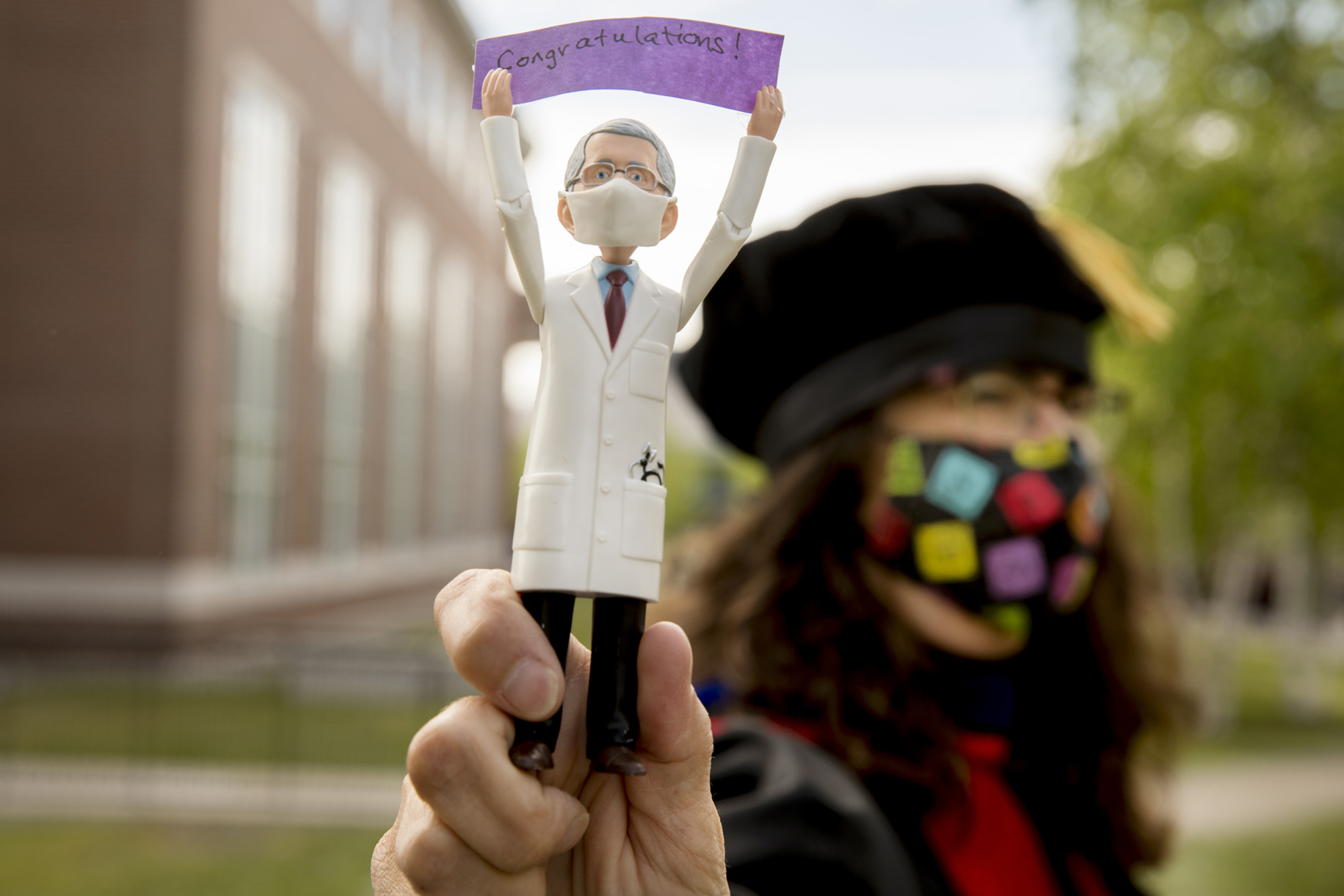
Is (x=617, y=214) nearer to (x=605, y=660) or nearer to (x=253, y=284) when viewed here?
(x=605, y=660)

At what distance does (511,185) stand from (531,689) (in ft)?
1.47

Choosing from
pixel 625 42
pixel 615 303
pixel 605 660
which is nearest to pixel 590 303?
pixel 615 303

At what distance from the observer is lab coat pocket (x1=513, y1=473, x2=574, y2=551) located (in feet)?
2.86

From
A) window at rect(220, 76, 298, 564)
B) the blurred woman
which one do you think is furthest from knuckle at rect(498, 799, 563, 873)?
window at rect(220, 76, 298, 564)

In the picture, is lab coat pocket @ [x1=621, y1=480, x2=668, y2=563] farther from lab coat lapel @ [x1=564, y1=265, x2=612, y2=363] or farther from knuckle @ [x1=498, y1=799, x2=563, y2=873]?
knuckle @ [x1=498, y1=799, x2=563, y2=873]

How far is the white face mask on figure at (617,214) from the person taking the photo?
0.91m

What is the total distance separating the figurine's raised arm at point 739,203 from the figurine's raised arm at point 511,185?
0.48 feet

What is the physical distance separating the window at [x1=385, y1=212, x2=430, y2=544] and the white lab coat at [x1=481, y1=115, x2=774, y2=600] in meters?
4.30

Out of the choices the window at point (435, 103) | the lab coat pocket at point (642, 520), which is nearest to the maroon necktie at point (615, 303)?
the lab coat pocket at point (642, 520)

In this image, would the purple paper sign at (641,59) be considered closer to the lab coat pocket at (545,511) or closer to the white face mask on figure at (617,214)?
the white face mask on figure at (617,214)

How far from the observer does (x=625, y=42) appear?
2.74ft

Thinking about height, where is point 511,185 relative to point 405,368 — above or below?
above

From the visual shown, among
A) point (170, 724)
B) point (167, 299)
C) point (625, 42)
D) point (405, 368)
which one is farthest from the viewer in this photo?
point (167, 299)

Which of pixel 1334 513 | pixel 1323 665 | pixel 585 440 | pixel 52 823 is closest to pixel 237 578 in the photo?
pixel 52 823
